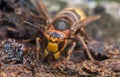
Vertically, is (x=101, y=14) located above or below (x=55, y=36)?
above

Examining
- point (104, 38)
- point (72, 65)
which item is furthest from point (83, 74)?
point (104, 38)

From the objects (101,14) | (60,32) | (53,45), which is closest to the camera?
(53,45)

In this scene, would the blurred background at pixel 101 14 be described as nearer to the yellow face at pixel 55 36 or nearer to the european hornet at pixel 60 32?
the european hornet at pixel 60 32

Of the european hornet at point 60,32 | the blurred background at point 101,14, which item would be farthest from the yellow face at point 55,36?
the blurred background at point 101,14

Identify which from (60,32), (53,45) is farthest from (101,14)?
(53,45)

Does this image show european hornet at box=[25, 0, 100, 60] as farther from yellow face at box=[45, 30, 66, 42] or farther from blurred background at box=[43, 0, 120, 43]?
blurred background at box=[43, 0, 120, 43]

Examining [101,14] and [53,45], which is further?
Answer: [101,14]

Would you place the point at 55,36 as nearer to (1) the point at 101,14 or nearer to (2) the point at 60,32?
(2) the point at 60,32

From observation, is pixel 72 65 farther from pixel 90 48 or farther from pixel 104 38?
pixel 104 38
